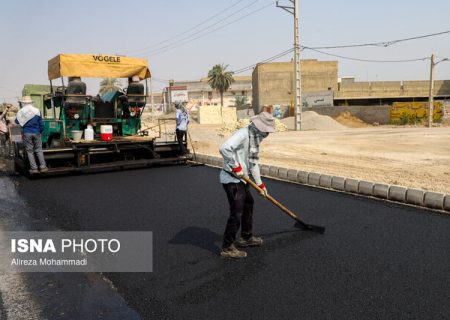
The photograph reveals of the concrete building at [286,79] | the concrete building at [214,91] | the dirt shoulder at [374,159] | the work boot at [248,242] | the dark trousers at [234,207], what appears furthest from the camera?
the concrete building at [214,91]

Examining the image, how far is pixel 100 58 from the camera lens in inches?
391

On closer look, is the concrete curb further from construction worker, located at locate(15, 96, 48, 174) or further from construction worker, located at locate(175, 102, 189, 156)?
construction worker, located at locate(15, 96, 48, 174)

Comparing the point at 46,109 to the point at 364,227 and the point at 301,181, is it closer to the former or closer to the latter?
the point at 301,181

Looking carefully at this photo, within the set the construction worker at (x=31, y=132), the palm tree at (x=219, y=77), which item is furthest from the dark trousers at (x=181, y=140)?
the palm tree at (x=219, y=77)

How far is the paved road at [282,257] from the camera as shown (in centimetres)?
312

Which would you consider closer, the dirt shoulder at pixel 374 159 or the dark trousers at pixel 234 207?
the dark trousers at pixel 234 207

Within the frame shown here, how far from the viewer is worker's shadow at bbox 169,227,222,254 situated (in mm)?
4551

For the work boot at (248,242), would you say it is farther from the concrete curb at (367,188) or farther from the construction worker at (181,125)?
the construction worker at (181,125)

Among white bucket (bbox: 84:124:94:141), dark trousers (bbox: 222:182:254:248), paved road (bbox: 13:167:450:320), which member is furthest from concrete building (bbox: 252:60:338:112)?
dark trousers (bbox: 222:182:254:248)

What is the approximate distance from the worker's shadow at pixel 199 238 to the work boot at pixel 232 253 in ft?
0.74

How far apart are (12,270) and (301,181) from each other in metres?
5.61

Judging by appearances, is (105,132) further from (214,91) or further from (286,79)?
(214,91)

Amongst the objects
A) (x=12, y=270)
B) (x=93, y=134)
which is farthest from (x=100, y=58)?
(x=12, y=270)

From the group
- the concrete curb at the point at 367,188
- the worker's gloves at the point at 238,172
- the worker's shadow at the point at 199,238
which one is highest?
the worker's gloves at the point at 238,172
